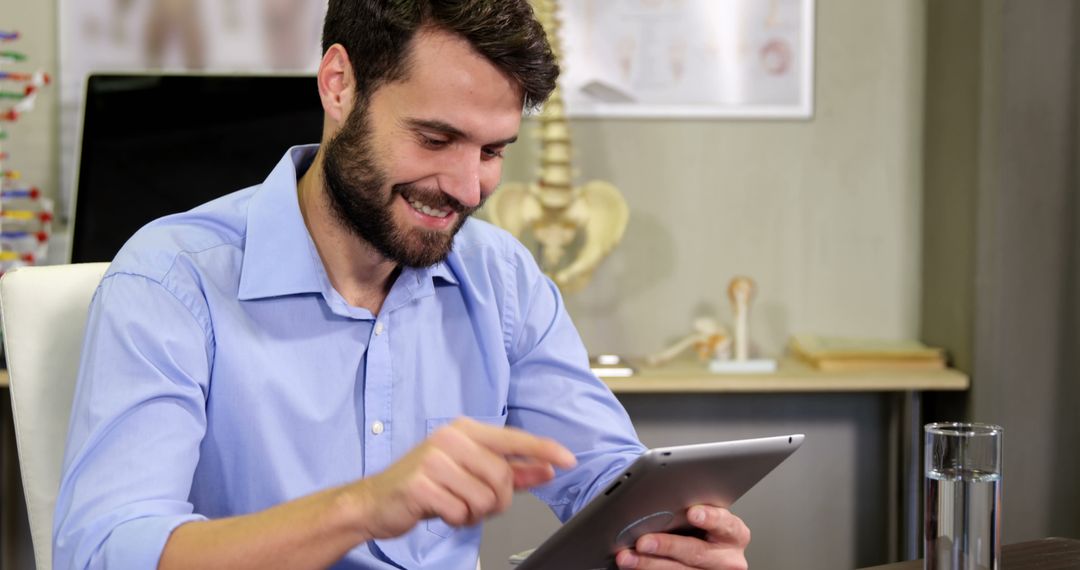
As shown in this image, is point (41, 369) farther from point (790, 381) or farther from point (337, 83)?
point (790, 381)

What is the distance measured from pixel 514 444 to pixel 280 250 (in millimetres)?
488

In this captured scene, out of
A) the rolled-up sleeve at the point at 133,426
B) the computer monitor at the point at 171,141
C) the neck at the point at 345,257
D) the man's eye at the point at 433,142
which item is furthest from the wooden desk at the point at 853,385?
the rolled-up sleeve at the point at 133,426

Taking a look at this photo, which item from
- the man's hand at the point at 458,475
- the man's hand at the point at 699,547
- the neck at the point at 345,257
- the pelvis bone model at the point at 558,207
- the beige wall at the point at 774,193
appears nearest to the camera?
the man's hand at the point at 458,475

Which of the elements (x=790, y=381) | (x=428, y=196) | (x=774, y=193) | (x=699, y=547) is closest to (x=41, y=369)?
(x=428, y=196)

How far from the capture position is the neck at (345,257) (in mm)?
1362

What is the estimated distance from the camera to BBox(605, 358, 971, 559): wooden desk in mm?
2350

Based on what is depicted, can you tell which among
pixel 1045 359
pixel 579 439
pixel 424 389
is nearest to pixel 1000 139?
pixel 1045 359

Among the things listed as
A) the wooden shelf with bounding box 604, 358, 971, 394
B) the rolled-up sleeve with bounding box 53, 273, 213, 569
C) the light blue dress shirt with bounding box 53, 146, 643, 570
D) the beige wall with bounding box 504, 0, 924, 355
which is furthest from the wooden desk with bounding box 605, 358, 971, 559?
the rolled-up sleeve with bounding box 53, 273, 213, 569

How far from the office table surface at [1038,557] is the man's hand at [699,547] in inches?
5.7

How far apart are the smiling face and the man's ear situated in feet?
0.08

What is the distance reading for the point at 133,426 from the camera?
107 cm

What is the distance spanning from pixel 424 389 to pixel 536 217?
3.77ft

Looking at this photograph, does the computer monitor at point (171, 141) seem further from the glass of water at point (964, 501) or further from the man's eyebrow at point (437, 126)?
the glass of water at point (964, 501)

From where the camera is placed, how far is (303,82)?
8.16 ft
